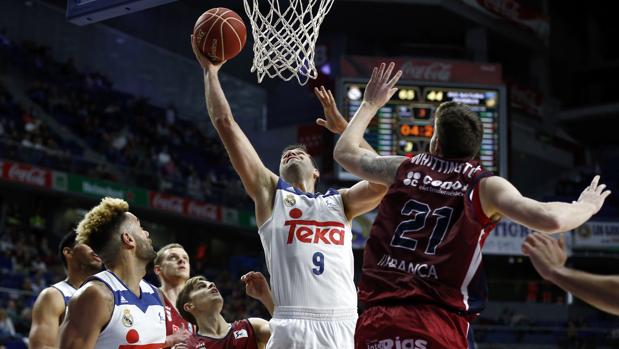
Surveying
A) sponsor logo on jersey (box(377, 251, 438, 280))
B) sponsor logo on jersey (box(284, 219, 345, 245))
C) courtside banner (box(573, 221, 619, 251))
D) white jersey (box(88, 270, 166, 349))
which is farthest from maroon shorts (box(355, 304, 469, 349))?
courtside banner (box(573, 221, 619, 251))

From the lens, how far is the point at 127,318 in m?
4.34

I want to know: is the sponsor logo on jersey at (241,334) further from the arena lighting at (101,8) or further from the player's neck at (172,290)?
the arena lighting at (101,8)

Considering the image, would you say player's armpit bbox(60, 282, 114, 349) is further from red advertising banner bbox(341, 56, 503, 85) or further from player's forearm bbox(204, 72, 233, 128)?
red advertising banner bbox(341, 56, 503, 85)

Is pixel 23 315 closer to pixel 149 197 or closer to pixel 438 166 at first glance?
pixel 149 197

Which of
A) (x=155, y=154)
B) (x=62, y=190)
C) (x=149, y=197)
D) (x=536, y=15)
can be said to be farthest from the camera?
(x=536, y=15)

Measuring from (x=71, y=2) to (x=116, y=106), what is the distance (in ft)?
55.2

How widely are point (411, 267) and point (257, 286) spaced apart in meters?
1.87

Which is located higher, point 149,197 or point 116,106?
point 116,106

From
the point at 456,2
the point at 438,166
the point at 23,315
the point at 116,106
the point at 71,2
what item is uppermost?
the point at 456,2

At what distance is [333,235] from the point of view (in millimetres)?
4824

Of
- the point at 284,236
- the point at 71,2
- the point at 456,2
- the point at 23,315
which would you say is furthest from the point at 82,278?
the point at 456,2

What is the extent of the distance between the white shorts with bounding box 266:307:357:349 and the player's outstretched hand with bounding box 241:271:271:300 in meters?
0.47

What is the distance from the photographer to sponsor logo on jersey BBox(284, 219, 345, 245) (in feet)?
15.5

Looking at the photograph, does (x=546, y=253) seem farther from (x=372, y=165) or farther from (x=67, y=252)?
(x=67, y=252)
